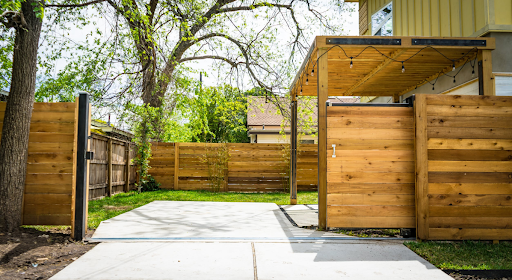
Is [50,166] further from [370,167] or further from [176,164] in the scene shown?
[176,164]

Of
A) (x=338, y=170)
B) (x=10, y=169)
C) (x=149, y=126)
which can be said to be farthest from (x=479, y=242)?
(x=149, y=126)

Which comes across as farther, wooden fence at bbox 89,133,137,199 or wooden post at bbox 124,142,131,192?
wooden post at bbox 124,142,131,192

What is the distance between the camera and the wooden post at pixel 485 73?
5258 mm

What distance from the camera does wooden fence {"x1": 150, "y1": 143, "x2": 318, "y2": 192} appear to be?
1174 cm

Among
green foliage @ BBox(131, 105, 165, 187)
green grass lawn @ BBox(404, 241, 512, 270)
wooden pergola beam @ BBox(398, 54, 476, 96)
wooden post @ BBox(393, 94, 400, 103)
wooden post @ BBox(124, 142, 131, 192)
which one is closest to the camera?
green grass lawn @ BBox(404, 241, 512, 270)

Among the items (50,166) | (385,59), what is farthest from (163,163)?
(385,59)

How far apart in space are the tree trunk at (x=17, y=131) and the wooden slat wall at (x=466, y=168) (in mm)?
4858

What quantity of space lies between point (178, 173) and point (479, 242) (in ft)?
30.1

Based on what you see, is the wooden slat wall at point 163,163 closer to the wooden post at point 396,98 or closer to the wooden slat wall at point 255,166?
the wooden slat wall at point 255,166

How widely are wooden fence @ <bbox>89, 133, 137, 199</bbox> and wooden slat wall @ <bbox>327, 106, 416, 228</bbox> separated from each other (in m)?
5.67

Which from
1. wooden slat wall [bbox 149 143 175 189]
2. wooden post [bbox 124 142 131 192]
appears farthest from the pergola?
wooden post [bbox 124 142 131 192]

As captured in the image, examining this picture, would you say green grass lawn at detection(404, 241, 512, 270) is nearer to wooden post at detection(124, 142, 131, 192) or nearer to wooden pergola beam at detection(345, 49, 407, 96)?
wooden pergola beam at detection(345, 49, 407, 96)

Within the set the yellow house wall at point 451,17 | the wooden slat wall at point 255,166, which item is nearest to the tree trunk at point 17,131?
the yellow house wall at point 451,17

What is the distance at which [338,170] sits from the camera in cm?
455
